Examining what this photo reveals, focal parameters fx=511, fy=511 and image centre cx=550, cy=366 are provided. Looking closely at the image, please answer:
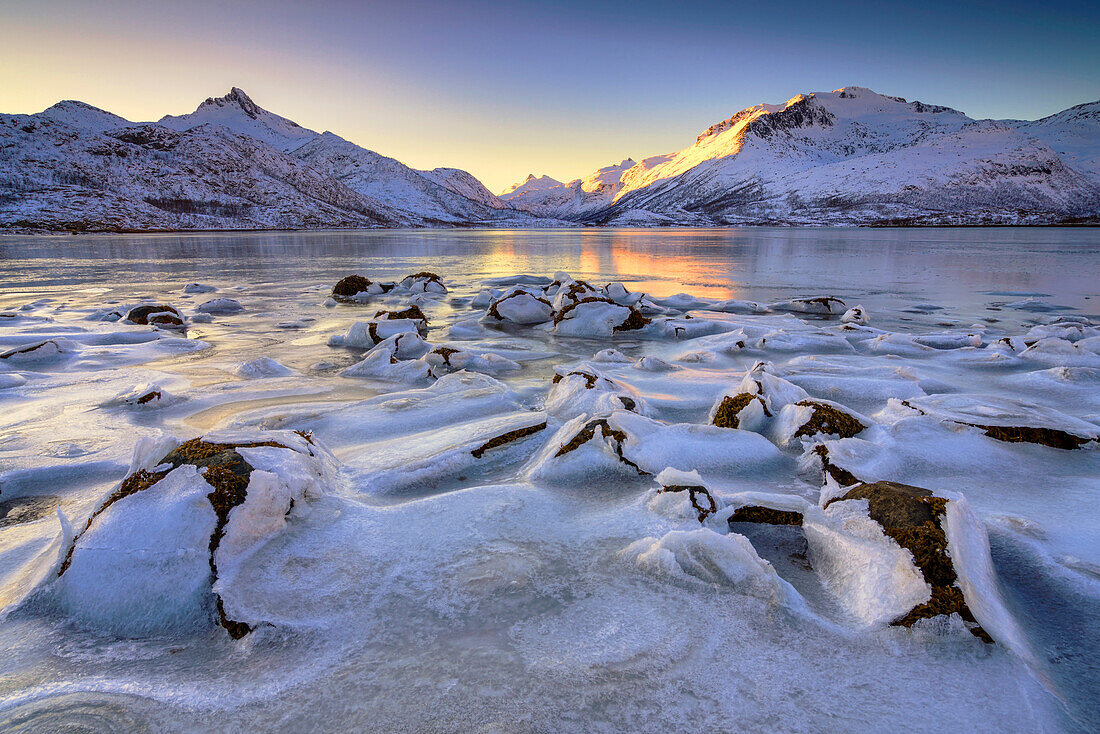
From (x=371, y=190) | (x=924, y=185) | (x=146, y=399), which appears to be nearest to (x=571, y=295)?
(x=146, y=399)

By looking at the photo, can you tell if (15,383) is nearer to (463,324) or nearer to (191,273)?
(463,324)

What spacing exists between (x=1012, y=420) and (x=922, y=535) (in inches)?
80.4

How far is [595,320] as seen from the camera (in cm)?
712

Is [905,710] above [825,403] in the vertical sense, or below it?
below

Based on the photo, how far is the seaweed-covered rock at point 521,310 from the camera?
7.96 m

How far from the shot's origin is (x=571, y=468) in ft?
8.61

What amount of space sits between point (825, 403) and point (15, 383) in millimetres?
6124

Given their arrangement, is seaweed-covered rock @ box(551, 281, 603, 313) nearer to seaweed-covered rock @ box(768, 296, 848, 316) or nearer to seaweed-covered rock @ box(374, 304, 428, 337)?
seaweed-covered rock @ box(374, 304, 428, 337)

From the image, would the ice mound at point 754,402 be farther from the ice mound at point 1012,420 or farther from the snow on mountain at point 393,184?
the snow on mountain at point 393,184

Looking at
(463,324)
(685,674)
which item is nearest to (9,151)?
(463,324)

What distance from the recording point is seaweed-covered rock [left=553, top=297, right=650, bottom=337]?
7.04m

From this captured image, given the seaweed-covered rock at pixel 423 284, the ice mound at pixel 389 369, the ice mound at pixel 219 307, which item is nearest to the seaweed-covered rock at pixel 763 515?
the ice mound at pixel 389 369

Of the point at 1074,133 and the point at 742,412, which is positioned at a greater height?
the point at 1074,133

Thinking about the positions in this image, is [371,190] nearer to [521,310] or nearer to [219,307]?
[219,307]
